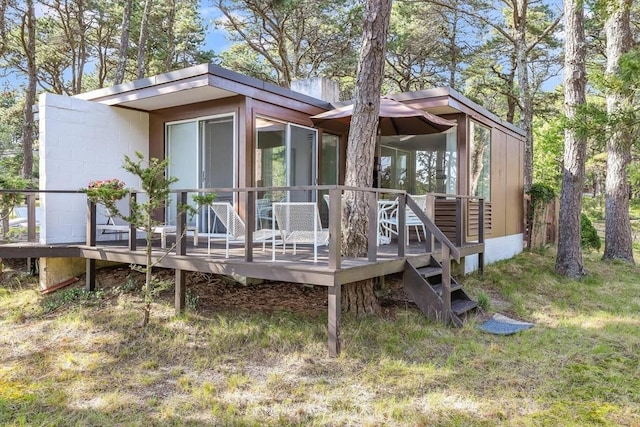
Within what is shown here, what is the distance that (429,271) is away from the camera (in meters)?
5.32

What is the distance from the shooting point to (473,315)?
5359 millimetres

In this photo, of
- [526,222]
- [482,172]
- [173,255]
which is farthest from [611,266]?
[173,255]

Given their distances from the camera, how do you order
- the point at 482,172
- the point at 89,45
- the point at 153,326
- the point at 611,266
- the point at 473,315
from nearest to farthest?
the point at 153,326, the point at 473,315, the point at 482,172, the point at 611,266, the point at 89,45

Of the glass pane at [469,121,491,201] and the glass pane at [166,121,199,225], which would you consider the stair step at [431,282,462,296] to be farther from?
the glass pane at [166,121,199,225]

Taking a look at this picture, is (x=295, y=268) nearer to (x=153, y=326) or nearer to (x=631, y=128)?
(x=153, y=326)

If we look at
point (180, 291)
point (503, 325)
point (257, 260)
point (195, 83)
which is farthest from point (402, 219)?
point (195, 83)

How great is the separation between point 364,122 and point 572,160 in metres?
5.05

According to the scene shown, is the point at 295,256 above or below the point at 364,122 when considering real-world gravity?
below

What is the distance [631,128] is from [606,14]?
227 centimetres

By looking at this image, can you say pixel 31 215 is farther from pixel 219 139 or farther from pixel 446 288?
pixel 446 288

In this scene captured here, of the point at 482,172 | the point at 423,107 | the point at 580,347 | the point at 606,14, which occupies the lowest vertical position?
the point at 580,347

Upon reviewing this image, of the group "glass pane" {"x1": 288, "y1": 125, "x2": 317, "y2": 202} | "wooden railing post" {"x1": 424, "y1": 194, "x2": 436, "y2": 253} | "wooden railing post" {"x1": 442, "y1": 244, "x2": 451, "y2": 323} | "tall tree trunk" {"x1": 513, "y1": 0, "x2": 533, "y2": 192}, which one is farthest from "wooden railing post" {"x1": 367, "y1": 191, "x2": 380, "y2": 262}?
"tall tree trunk" {"x1": 513, "y1": 0, "x2": 533, "y2": 192}

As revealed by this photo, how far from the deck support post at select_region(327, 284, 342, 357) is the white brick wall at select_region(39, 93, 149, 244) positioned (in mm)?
4423

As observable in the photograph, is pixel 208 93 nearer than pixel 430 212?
No
